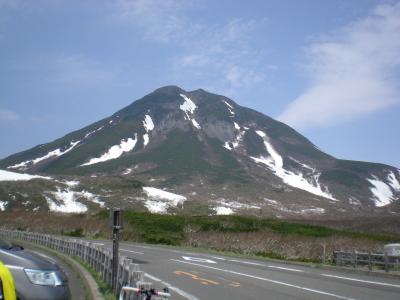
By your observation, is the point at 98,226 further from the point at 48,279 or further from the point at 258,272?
the point at 48,279

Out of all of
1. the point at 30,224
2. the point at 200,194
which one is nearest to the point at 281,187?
the point at 200,194

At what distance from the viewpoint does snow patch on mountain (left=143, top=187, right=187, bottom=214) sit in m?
83.2

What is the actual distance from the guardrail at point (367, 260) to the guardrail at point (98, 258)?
11.6 meters

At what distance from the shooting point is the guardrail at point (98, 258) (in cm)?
906

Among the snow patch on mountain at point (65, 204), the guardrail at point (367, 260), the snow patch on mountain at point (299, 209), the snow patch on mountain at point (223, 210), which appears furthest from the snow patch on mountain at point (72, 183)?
the guardrail at point (367, 260)

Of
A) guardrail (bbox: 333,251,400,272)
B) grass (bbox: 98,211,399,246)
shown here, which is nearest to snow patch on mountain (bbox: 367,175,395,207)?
grass (bbox: 98,211,399,246)

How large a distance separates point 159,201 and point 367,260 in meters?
68.7

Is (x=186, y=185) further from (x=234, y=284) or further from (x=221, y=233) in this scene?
(x=234, y=284)

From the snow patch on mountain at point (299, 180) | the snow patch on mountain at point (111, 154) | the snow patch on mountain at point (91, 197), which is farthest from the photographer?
the snow patch on mountain at point (111, 154)

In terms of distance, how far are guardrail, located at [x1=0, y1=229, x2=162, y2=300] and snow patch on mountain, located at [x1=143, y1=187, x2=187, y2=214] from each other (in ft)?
153

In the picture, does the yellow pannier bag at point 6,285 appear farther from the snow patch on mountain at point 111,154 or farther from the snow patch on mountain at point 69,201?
the snow patch on mountain at point 111,154

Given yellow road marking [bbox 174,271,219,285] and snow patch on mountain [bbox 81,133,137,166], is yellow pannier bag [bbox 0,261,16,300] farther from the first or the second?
snow patch on mountain [bbox 81,133,137,166]

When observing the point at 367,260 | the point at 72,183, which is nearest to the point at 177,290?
the point at 367,260

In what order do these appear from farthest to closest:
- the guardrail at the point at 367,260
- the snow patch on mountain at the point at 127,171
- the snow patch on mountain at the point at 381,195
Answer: the snow patch on mountain at the point at 381,195, the snow patch on mountain at the point at 127,171, the guardrail at the point at 367,260
